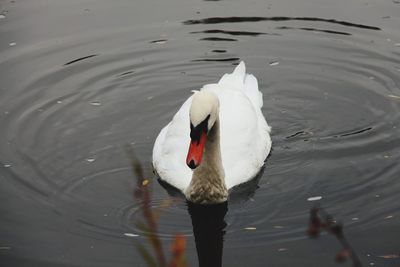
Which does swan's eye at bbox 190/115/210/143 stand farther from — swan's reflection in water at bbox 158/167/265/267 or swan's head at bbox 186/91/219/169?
swan's reflection in water at bbox 158/167/265/267

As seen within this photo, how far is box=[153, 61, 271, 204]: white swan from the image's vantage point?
788 centimetres

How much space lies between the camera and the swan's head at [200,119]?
766cm

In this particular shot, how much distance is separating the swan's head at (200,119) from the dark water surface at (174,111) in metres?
1.00

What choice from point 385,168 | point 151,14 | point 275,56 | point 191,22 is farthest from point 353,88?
point 151,14

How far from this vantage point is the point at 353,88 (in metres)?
11.8

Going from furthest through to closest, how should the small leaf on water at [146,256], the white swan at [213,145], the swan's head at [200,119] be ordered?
the white swan at [213,145]
the swan's head at [200,119]
the small leaf on water at [146,256]

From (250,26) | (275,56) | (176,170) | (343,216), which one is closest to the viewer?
(343,216)

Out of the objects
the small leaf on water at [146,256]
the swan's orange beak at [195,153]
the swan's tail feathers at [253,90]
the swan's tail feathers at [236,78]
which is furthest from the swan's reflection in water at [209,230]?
the small leaf on water at [146,256]

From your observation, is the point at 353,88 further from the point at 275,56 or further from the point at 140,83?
the point at 140,83

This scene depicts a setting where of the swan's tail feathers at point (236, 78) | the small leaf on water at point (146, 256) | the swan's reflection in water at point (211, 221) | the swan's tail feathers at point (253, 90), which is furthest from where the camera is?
the swan's tail feathers at point (236, 78)

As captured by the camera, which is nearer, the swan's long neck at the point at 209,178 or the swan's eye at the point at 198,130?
the swan's eye at the point at 198,130

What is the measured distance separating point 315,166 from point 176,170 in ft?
5.53

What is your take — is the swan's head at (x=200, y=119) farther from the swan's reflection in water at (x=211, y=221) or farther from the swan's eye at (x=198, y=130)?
the swan's reflection in water at (x=211, y=221)

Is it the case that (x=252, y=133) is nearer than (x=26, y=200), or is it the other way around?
(x=26, y=200)
